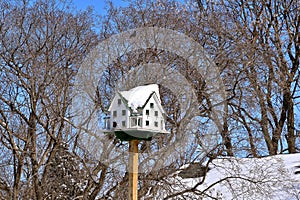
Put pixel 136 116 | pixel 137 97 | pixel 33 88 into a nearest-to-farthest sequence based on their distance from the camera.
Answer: pixel 136 116
pixel 137 97
pixel 33 88

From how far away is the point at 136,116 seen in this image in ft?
10.5

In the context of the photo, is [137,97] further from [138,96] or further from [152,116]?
[152,116]

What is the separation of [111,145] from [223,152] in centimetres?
165

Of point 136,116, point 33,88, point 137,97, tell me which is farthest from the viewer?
point 33,88

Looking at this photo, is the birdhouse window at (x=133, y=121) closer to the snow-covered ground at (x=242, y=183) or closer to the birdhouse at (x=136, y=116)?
the birdhouse at (x=136, y=116)

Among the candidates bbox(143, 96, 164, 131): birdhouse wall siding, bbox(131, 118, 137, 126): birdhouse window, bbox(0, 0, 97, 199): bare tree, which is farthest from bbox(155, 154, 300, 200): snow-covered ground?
bbox(131, 118, 137, 126): birdhouse window

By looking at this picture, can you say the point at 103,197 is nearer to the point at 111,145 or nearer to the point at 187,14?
the point at 111,145

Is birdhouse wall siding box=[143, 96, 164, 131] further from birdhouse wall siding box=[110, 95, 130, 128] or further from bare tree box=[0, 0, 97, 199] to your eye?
bare tree box=[0, 0, 97, 199]

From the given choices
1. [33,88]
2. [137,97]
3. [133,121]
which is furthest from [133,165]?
[33,88]

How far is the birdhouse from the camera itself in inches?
127

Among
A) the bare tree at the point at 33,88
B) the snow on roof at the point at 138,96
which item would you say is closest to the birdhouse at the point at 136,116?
the snow on roof at the point at 138,96

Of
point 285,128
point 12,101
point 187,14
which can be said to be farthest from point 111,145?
point 285,128

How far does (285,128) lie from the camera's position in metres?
10.6

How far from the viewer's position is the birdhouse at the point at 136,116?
3.22m
